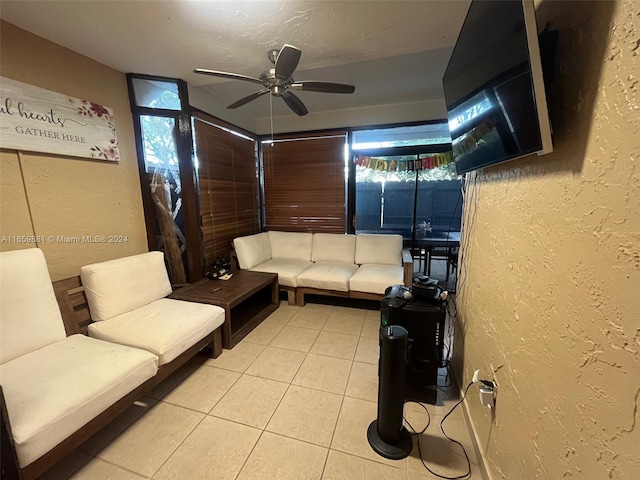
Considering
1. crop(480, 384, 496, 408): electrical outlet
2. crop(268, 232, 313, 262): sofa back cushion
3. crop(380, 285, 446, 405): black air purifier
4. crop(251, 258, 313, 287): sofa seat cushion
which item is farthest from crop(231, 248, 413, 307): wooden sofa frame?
crop(480, 384, 496, 408): electrical outlet

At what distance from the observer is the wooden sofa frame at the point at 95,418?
997mm

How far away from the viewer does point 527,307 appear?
98 centimetres

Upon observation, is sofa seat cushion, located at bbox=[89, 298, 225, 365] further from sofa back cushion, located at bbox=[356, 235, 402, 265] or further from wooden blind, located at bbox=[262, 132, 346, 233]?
wooden blind, located at bbox=[262, 132, 346, 233]

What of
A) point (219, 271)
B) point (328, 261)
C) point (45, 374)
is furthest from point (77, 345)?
point (328, 261)

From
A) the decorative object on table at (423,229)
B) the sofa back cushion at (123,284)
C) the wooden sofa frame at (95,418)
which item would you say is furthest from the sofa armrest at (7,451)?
the decorative object on table at (423,229)

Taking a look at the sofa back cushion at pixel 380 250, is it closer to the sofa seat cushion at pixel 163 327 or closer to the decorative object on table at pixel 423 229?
the decorative object on table at pixel 423 229

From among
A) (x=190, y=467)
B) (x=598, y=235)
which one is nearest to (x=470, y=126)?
(x=598, y=235)

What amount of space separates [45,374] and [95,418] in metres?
0.33

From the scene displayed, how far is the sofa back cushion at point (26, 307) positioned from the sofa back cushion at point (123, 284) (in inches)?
8.9

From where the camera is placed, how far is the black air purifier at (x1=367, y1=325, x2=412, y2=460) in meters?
1.36

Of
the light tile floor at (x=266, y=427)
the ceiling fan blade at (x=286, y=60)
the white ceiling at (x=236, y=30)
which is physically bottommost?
the light tile floor at (x=266, y=427)

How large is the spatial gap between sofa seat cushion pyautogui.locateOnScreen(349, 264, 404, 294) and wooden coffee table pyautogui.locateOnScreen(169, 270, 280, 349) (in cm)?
97

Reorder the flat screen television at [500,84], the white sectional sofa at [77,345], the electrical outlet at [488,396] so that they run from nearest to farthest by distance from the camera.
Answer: the flat screen television at [500,84], the white sectional sofa at [77,345], the electrical outlet at [488,396]

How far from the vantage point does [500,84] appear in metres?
0.90
